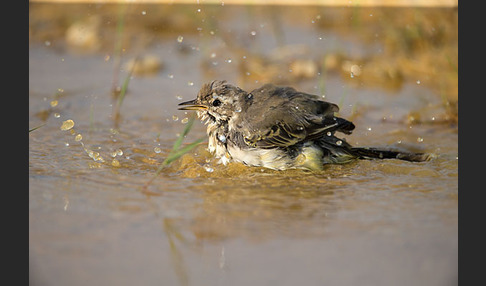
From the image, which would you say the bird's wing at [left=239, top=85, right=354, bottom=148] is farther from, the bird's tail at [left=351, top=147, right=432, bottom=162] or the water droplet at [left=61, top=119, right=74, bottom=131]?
the water droplet at [left=61, top=119, right=74, bottom=131]

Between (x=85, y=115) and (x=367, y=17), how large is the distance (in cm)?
604

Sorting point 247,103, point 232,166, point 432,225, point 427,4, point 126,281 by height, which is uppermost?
point 427,4

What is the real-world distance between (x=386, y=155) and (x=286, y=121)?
1.06 metres

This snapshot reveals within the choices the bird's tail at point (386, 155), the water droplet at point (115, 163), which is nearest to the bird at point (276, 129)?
the bird's tail at point (386, 155)

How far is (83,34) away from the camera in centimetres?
1039

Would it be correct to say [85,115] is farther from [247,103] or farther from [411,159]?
[411,159]

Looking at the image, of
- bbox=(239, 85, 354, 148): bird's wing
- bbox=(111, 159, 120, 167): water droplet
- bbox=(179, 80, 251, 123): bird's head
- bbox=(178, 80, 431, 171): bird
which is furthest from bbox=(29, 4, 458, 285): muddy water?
bbox=(179, 80, 251, 123): bird's head

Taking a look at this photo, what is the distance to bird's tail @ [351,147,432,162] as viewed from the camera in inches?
236

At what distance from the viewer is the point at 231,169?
5816 mm

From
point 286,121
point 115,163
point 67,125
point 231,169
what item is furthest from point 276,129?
point 67,125

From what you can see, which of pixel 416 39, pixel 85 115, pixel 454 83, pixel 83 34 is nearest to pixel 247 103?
pixel 85 115

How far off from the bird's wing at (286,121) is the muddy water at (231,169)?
0.32 metres

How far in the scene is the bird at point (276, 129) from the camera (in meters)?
5.76

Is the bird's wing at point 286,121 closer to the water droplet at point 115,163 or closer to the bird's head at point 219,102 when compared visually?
the bird's head at point 219,102
